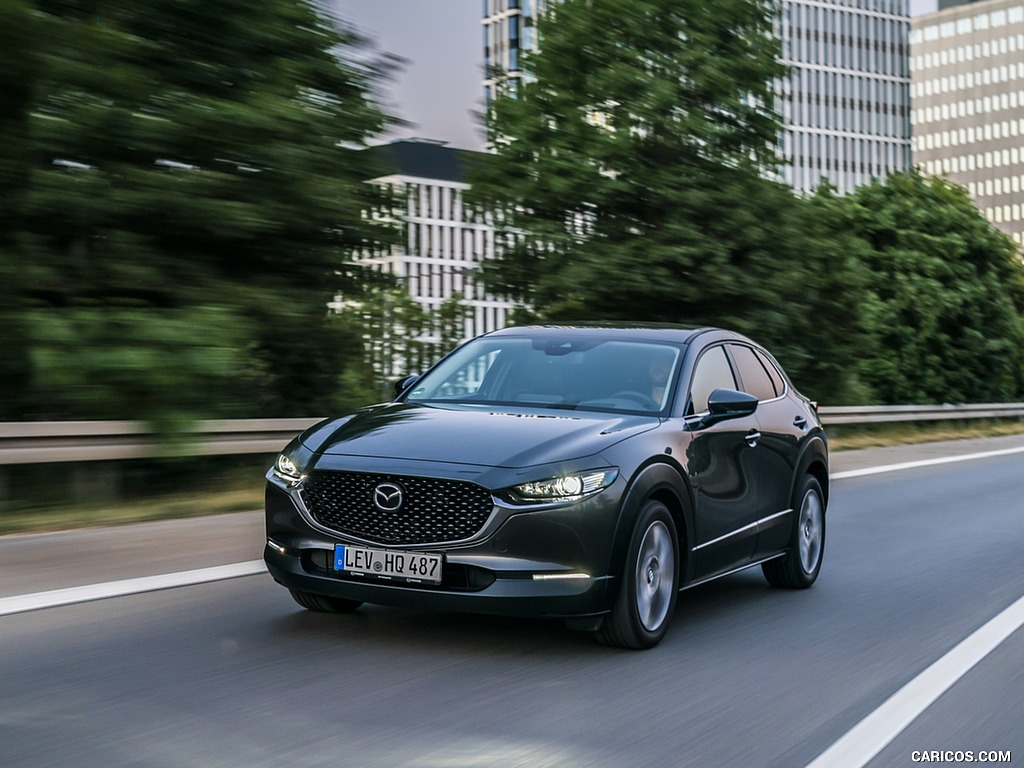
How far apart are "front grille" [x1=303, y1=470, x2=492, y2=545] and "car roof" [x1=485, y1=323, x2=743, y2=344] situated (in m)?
1.96

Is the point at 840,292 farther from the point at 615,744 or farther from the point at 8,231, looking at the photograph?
the point at 615,744

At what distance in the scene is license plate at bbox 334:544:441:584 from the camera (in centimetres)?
614

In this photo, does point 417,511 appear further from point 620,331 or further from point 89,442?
point 89,442

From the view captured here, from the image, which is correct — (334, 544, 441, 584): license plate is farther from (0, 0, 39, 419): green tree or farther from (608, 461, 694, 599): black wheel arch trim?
(0, 0, 39, 419): green tree

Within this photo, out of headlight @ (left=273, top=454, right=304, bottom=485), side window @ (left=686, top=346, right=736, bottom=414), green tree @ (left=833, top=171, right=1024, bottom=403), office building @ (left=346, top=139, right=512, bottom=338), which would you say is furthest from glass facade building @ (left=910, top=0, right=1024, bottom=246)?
headlight @ (left=273, top=454, right=304, bottom=485)

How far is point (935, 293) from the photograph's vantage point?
4219 cm

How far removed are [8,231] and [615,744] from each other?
8.90m

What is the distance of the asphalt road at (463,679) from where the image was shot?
15.8 ft

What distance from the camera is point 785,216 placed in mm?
25328

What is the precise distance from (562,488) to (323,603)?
4.98 ft

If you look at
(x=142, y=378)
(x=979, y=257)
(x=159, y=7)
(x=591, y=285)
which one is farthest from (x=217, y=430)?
(x=979, y=257)

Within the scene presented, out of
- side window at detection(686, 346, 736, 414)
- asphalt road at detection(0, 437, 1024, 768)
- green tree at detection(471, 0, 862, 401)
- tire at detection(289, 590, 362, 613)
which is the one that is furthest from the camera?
green tree at detection(471, 0, 862, 401)

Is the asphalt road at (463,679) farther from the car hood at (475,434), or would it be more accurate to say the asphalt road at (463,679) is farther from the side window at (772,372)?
the side window at (772,372)

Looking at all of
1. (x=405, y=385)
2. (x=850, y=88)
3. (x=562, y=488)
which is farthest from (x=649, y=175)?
(x=850, y=88)
